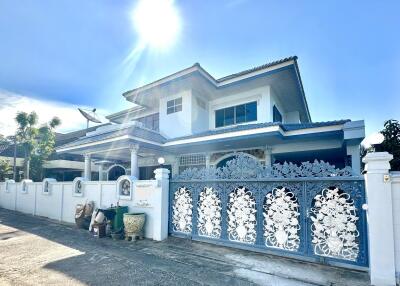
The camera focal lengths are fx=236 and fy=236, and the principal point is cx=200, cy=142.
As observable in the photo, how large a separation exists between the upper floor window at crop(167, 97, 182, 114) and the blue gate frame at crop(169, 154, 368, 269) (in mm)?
6254

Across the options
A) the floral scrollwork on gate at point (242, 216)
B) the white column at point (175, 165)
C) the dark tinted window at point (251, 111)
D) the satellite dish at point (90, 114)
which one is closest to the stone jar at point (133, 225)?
the floral scrollwork on gate at point (242, 216)

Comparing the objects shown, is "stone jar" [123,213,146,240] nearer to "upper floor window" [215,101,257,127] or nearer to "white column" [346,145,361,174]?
"upper floor window" [215,101,257,127]

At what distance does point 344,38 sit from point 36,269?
11.4 metres

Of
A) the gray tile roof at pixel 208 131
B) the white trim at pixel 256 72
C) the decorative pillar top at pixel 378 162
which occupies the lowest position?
the decorative pillar top at pixel 378 162

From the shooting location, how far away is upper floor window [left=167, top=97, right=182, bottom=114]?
41.6ft

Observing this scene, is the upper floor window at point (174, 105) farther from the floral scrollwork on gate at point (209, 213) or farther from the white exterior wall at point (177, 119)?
the floral scrollwork on gate at point (209, 213)

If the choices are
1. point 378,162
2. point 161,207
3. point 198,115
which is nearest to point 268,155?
point 198,115

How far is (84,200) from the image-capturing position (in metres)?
9.84

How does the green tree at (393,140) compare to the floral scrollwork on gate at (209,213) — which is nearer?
the floral scrollwork on gate at (209,213)

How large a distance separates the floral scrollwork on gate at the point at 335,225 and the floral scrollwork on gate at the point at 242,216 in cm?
141

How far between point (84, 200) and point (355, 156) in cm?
1089

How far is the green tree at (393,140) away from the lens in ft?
32.1

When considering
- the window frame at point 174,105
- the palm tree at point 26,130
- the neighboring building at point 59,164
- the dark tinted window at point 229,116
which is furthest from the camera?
the neighboring building at point 59,164

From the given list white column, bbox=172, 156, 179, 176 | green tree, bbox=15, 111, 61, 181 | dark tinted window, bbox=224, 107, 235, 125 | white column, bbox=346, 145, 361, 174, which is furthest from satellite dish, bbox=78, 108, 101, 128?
white column, bbox=346, 145, 361, 174
